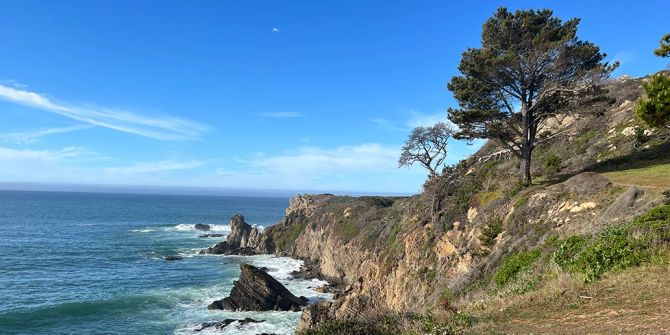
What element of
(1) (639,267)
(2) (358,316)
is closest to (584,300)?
(1) (639,267)

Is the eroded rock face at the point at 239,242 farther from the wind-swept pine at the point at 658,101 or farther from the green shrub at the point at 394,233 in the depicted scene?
the wind-swept pine at the point at 658,101

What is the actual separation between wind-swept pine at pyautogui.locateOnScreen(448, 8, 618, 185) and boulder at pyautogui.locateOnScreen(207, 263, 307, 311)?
27112mm

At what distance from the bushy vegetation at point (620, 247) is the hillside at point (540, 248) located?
0.12 ft

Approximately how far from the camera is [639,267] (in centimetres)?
1079

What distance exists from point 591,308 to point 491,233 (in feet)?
52.6

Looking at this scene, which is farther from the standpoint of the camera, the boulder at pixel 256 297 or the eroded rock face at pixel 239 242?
the eroded rock face at pixel 239 242

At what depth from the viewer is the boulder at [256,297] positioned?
44312 millimetres

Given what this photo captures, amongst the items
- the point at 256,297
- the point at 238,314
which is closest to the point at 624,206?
the point at 238,314

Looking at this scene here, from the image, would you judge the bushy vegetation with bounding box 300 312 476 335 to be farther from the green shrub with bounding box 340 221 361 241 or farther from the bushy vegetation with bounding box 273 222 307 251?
the bushy vegetation with bounding box 273 222 307 251

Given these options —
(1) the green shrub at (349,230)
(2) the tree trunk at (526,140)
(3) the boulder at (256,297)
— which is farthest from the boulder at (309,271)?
(2) the tree trunk at (526,140)

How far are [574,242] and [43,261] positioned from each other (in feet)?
247

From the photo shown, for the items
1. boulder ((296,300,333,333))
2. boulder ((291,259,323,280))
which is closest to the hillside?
boulder ((296,300,333,333))

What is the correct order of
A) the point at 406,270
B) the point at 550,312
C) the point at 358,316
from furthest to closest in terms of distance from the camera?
the point at 406,270
the point at 358,316
the point at 550,312

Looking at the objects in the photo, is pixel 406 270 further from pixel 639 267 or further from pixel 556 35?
pixel 639 267
